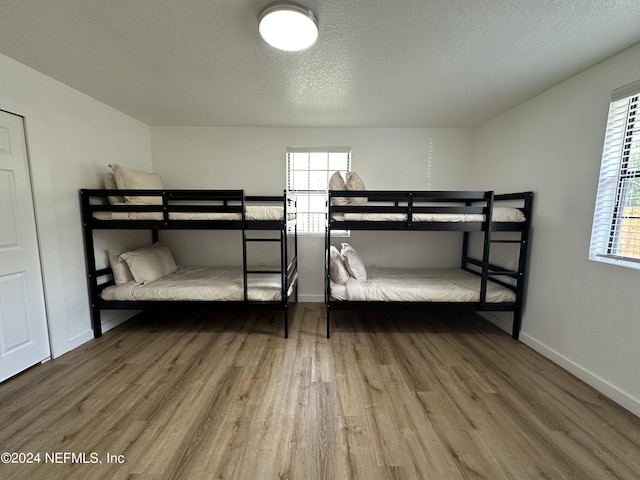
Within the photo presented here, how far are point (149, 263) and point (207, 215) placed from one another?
3.20 ft

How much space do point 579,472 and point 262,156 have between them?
370cm

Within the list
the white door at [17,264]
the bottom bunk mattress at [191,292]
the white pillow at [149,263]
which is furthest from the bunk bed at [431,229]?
the white door at [17,264]

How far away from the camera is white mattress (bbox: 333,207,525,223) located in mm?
2262

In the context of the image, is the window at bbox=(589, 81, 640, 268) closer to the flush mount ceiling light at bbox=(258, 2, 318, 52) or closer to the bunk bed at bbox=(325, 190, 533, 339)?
the bunk bed at bbox=(325, 190, 533, 339)

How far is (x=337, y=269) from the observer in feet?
8.43

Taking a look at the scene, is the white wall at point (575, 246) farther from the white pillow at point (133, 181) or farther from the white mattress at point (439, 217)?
the white pillow at point (133, 181)

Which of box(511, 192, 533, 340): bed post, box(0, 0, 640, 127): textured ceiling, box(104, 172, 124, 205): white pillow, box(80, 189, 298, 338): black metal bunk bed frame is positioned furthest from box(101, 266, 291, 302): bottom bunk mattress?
box(511, 192, 533, 340): bed post

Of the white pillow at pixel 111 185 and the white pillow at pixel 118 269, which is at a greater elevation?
the white pillow at pixel 111 185

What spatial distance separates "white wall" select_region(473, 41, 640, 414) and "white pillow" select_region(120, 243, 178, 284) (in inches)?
152

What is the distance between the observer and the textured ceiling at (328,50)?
4.33 ft

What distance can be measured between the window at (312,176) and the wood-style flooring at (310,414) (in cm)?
164

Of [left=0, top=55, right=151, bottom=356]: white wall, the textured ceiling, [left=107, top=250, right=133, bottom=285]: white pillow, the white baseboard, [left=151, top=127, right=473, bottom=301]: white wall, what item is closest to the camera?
the textured ceiling

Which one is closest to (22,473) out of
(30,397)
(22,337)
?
(30,397)

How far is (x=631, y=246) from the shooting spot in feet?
5.43
